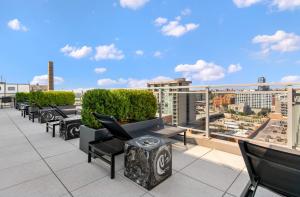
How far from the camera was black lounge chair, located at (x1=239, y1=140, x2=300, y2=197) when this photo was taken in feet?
3.36

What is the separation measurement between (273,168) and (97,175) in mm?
2091

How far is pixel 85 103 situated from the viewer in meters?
3.35

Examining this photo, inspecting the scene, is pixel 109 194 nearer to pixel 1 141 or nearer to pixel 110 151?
pixel 110 151

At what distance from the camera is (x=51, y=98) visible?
818 centimetres

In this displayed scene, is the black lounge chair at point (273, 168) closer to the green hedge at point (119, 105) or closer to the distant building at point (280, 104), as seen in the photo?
the distant building at point (280, 104)

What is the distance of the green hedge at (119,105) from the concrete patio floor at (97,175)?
2.84 feet

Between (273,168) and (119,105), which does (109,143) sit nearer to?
(119,105)

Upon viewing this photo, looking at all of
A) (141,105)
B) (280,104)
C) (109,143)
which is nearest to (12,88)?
(141,105)

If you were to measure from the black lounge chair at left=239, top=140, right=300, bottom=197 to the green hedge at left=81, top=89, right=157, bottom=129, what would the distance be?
2.61 metres

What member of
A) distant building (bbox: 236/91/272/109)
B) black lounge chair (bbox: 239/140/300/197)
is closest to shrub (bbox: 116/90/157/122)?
distant building (bbox: 236/91/272/109)

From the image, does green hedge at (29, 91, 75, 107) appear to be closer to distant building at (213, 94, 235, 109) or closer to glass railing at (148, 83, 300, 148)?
glass railing at (148, 83, 300, 148)

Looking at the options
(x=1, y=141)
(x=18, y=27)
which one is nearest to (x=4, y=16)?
(x=18, y=27)

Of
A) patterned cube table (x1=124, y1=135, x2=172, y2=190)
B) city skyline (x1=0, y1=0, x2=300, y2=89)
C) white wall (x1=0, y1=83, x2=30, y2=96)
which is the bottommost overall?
patterned cube table (x1=124, y1=135, x2=172, y2=190)

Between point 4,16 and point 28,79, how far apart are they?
22820 mm
